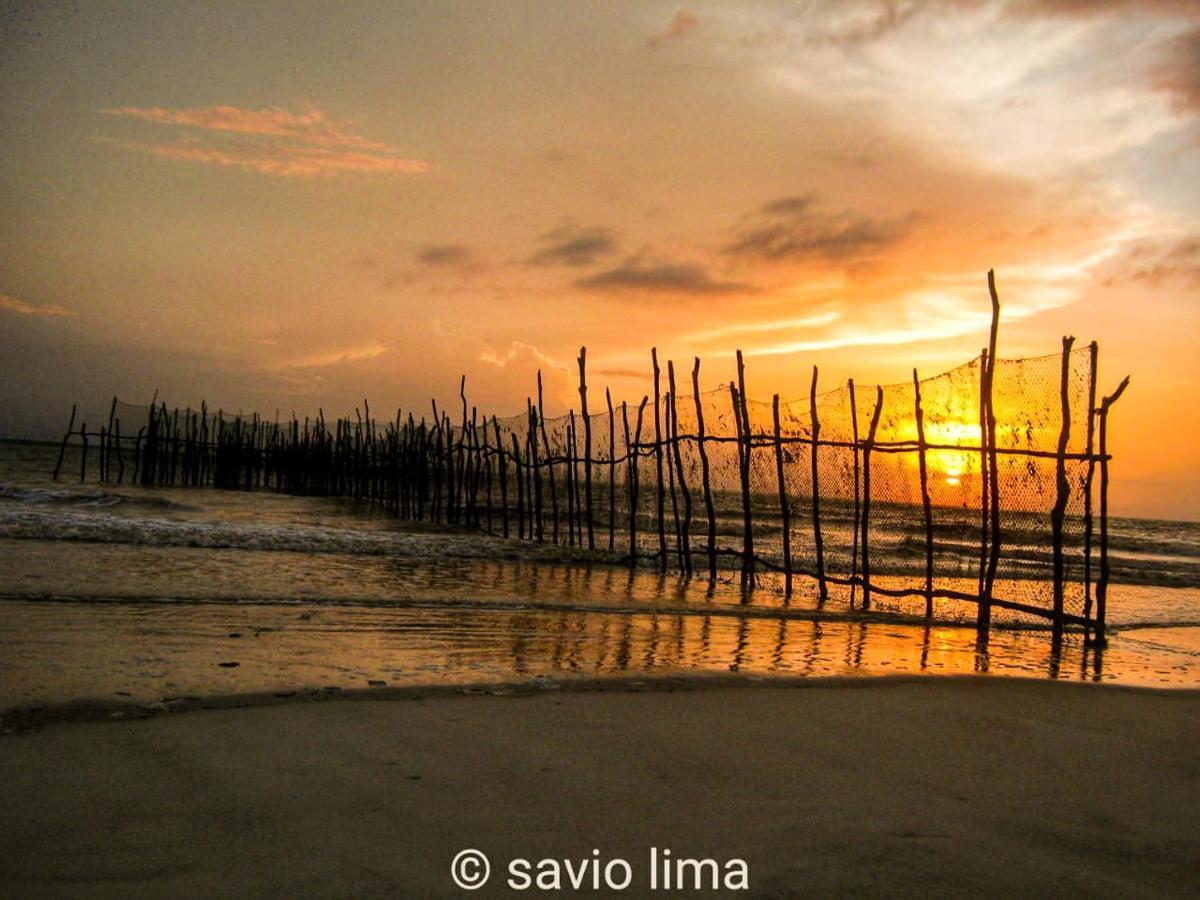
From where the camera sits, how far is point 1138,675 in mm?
6324

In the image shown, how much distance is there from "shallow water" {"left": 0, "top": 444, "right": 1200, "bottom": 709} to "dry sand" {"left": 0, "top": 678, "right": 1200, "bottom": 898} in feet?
3.28

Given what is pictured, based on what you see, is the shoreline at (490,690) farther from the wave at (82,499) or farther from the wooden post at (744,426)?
the wave at (82,499)

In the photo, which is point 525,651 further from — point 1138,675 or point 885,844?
point 1138,675

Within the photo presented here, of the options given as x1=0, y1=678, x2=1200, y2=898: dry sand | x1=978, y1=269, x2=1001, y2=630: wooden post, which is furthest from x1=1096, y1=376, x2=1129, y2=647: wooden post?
x1=0, y1=678, x2=1200, y2=898: dry sand

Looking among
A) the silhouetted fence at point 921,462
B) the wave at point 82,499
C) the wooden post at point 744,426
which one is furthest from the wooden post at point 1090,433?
the wave at point 82,499

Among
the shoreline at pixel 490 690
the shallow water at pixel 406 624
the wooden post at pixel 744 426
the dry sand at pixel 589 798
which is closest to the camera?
the dry sand at pixel 589 798

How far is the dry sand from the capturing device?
7.88 ft

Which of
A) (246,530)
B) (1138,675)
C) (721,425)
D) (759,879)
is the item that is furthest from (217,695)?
(246,530)

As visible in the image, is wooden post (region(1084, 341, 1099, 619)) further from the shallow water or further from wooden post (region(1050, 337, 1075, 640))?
the shallow water

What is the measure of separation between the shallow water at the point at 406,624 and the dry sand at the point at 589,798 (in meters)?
1.00

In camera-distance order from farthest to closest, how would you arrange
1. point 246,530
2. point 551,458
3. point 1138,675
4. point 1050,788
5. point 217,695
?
point 551,458 < point 246,530 < point 1138,675 < point 217,695 < point 1050,788

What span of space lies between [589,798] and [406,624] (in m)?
4.17

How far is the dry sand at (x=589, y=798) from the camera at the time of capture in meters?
2.40

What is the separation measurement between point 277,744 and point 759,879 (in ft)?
6.17
